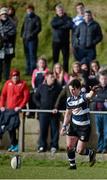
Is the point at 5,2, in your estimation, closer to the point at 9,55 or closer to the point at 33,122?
the point at 9,55

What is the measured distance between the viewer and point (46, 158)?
1980cm

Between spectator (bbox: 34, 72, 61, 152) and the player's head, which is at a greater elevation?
the player's head

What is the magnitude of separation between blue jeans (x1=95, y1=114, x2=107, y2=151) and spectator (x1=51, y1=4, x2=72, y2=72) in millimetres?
3620

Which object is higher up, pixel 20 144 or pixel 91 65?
pixel 91 65

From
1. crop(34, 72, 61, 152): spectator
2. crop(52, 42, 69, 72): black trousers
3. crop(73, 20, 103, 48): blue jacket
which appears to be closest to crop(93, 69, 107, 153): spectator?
crop(34, 72, 61, 152): spectator

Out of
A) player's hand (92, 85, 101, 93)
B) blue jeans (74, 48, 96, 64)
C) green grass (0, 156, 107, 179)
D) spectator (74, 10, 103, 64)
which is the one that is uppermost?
spectator (74, 10, 103, 64)

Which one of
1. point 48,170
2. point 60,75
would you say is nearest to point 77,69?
point 60,75

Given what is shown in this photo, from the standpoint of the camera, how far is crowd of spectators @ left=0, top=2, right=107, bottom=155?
771 inches

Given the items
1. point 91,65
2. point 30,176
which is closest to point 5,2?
point 91,65

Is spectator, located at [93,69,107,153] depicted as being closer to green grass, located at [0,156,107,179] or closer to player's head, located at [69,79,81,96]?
green grass, located at [0,156,107,179]

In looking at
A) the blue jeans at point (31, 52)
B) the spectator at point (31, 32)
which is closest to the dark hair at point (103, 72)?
the spectator at point (31, 32)

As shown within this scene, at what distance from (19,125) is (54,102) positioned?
106 centimetres

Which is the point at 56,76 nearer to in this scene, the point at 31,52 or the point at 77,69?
the point at 77,69

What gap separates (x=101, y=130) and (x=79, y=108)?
2139 mm
